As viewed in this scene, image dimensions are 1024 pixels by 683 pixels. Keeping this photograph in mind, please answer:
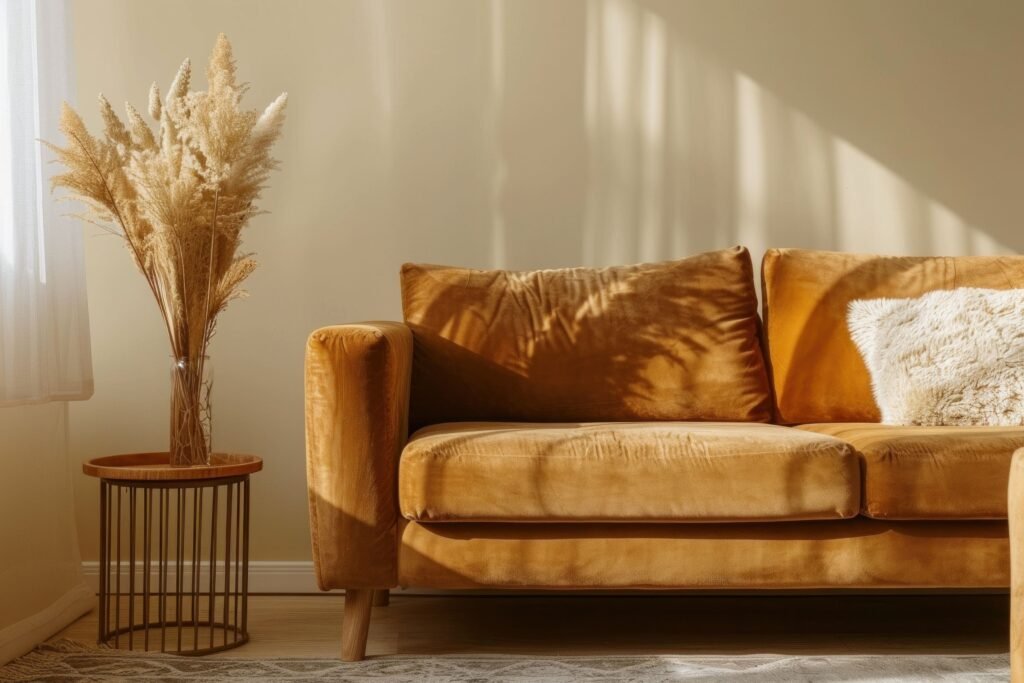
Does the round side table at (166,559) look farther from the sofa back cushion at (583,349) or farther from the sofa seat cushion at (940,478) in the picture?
the sofa seat cushion at (940,478)

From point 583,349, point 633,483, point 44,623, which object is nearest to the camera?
point 633,483

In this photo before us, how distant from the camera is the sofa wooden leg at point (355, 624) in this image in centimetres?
217

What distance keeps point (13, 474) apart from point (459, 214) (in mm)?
1408

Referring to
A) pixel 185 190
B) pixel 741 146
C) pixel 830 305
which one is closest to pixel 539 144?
pixel 741 146

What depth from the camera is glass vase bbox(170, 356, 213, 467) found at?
7.61 ft

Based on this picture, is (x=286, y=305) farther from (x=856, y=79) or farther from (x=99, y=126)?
(x=856, y=79)

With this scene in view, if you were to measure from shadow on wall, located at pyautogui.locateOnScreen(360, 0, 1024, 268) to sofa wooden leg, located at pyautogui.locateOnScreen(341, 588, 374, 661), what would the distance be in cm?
118

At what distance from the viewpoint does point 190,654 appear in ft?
7.27

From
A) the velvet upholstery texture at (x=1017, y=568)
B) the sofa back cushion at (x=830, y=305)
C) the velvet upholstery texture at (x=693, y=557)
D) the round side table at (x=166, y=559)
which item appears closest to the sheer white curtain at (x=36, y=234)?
the round side table at (x=166, y=559)

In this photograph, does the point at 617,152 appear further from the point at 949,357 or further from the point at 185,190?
the point at 185,190

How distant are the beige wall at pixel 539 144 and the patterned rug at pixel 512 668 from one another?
828 mm

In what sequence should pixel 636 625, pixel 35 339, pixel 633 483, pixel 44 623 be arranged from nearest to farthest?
pixel 633 483, pixel 35 339, pixel 44 623, pixel 636 625

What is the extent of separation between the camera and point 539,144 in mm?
3053

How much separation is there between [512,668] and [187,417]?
37.0 inches
